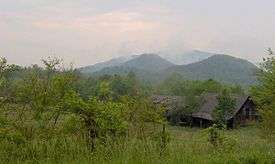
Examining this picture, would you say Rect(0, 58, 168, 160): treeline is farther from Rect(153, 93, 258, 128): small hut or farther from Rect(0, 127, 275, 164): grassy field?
Rect(153, 93, 258, 128): small hut

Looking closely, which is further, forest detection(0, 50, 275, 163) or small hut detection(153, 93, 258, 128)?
small hut detection(153, 93, 258, 128)

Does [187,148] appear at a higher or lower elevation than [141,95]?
lower

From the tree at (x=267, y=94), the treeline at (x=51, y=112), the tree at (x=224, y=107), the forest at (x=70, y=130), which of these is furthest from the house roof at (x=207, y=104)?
the treeline at (x=51, y=112)

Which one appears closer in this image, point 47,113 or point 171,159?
point 171,159

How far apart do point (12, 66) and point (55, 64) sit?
177 centimetres

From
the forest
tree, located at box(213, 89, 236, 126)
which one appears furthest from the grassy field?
tree, located at box(213, 89, 236, 126)

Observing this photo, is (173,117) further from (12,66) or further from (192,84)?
(12,66)

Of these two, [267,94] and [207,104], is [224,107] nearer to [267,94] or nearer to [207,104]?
[207,104]

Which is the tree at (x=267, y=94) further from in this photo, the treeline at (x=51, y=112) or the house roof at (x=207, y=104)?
the house roof at (x=207, y=104)

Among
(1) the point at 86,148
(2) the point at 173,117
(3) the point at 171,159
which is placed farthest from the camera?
(2) the point at 173,117

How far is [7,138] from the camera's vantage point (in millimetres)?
11086

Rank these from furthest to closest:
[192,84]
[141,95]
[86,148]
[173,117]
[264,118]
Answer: [192,84]
[173,117]
[264,118]
[141,95]
[86,148]

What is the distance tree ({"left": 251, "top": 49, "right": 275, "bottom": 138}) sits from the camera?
62.8 ft

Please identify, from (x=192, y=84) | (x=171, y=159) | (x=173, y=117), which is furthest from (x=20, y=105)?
(x=192, y=84)
